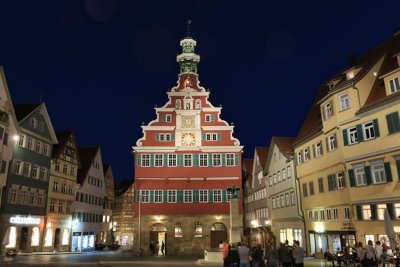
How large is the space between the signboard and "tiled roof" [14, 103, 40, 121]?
10.4 meters

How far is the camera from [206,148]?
49.1 meters

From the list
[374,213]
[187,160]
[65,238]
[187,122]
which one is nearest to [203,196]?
[187,160]

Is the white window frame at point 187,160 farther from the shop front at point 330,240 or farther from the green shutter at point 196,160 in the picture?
the shop front at point 330,240

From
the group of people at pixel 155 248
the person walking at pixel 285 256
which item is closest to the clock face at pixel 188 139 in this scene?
the group of people at pixel 155 248

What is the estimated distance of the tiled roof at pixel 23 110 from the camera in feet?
139

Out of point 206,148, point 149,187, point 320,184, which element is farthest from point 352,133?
point 149,187

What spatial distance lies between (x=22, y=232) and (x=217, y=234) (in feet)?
72.8

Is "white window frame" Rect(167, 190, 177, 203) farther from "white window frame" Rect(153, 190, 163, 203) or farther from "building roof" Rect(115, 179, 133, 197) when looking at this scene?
"building roof" Rect(115, 179, 133, 197)

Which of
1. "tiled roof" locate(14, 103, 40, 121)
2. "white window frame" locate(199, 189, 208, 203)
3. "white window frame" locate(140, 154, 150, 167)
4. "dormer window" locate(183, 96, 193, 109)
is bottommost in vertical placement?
"white window frame" locate(199, 189, 208, 203)

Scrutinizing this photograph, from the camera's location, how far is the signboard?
39222 mm

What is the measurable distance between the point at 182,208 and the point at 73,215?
1525cm

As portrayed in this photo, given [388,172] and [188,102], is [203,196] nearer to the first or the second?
[188,102]

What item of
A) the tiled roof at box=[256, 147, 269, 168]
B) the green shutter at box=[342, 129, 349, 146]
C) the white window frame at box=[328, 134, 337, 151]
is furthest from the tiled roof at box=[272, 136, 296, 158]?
the green shutter at box=[342, 129, 349, 146]

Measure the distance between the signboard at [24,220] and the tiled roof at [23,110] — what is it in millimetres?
10396
